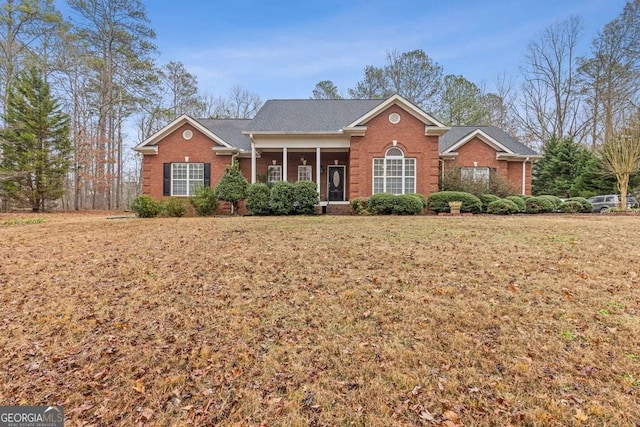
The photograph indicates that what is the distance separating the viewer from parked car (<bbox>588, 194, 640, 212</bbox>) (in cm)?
1939

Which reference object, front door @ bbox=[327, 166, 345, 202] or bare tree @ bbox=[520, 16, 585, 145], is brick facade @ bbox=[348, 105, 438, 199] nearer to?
front door @ bbox=[327, 166, 345, 202]

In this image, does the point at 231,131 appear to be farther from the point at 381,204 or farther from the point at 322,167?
the point at 381,204

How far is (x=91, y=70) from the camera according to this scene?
2462 centimetres

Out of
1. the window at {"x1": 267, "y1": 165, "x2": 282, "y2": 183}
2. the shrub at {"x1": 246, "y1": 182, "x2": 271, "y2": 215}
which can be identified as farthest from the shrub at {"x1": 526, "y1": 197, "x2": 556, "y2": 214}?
the window at {"x1": 267, "y1": 165, "x2": 282, "y2": 183}

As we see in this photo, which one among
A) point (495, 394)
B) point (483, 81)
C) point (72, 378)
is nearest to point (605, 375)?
point (495, 394)

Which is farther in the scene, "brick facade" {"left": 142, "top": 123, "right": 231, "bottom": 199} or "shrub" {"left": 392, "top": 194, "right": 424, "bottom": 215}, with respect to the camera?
"brick facade" {"left": 142, "top": 123, "right": 231, "bottom": 199}

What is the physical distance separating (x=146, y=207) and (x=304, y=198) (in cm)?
697

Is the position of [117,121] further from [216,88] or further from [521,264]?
[521,264]

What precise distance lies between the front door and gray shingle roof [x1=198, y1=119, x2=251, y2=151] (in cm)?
497

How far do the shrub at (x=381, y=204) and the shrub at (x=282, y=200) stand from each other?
356 cm

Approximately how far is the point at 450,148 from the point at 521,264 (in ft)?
47.2

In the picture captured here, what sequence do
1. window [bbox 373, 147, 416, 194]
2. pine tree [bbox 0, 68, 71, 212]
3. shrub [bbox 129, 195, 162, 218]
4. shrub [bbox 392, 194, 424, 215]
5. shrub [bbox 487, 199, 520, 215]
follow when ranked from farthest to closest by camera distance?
1. pine tree [bbox 0, 68, 71, 212]
2. window [bbox 373, 147, 416, 194]
3. shrub [bbox 487, 199, 520, 215]
4. shrub [bbox 129, 195, 162, 218]
5. shrub [bbox 392, 194, 424, 215]

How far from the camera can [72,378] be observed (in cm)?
351

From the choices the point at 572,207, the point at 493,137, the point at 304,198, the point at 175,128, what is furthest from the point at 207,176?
the point at 572,207
